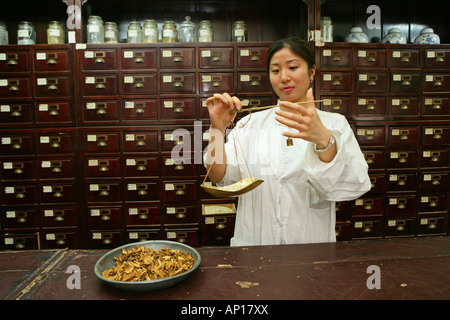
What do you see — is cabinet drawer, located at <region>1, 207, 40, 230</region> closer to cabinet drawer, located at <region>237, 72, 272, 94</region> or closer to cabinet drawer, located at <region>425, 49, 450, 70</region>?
cabinet drawer, located at <region>237, 72, 272, 94</region>

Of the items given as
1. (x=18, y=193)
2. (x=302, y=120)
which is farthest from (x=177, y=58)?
(x=302, y=120)

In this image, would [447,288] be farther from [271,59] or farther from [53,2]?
[53,2]

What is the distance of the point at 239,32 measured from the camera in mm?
2975

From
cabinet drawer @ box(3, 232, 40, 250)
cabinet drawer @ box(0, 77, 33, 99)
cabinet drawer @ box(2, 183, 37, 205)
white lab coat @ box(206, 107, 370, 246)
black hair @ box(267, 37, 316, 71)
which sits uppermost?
cabinet drawer @ box(0, 77, 33, 99)

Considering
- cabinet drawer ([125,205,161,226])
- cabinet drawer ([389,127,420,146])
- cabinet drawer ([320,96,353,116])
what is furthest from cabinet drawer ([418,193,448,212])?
cabinet drawer ([125,205,161,226])

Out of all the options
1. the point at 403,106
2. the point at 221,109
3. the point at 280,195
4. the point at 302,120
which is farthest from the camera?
the point at 403,106

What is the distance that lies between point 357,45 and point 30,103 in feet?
10.2

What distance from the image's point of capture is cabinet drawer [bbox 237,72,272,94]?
2.86m

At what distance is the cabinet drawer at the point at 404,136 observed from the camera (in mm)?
2990

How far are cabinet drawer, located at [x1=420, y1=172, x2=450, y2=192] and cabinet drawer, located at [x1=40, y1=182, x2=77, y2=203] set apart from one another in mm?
3446

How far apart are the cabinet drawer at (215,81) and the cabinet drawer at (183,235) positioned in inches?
53.0

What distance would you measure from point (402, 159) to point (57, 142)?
3.34 metres

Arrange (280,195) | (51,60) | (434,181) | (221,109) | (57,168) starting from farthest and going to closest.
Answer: (434,181), (57,168), (51,60), (280,195), (221,109)

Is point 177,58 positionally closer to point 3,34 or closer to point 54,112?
point 54,112
